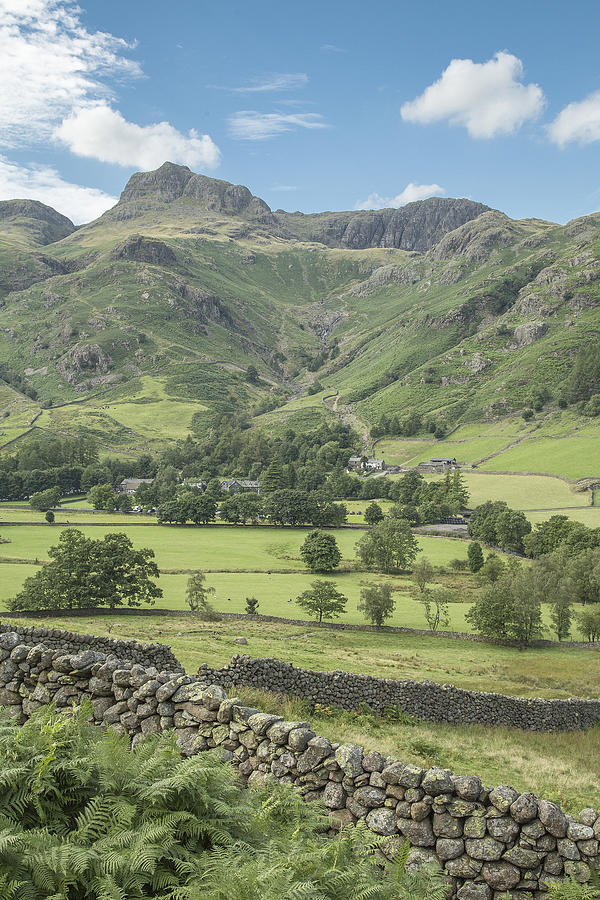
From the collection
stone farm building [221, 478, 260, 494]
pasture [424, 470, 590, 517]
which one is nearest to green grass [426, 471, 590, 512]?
pasture [424, 470, 590, 517]

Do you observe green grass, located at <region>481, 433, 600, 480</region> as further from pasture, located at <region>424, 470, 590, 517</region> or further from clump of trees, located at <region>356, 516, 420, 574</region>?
clump of trees, located at <region>356, 516, 420, 574</region>

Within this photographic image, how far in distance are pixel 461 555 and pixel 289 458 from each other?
99.5m

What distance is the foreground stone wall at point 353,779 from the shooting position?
20.8 feet

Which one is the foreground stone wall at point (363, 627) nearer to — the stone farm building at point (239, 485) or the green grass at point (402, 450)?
the stone farm building at point (239, 485)

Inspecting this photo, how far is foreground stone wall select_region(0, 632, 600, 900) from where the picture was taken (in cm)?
635

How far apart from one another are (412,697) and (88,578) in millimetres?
33250

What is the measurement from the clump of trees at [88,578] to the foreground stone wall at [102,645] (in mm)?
30719

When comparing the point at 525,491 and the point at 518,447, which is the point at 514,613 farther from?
the point at 518,447

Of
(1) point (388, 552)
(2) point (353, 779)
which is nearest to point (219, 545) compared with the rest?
(1) point (388, 552)

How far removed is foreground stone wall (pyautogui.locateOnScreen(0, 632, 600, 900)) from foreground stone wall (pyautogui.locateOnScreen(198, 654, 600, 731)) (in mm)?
8249

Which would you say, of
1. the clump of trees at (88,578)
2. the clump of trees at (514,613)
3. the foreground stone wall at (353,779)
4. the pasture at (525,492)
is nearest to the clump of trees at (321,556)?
the clump of trees at (514,613)

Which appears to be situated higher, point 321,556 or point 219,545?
point 321,556

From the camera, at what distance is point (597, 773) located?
51.5ft

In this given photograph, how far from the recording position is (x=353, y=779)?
280 inches
